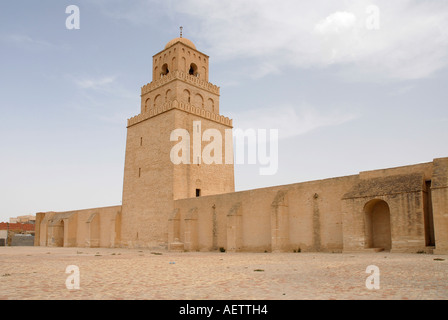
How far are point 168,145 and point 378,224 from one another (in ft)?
54.1

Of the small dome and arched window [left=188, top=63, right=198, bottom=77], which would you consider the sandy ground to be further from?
the small dome

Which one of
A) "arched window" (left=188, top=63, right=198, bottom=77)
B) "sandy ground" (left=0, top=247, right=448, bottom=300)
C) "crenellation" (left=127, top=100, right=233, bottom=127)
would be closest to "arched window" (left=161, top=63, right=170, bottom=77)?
"arched window" (left=188, top=63, right=198, bottom=77)

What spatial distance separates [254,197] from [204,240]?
5.11 m

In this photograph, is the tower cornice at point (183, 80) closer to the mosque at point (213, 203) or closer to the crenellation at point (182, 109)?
the mosque at point (213, 203)

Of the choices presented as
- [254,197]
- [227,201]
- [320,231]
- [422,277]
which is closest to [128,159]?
[227,201]

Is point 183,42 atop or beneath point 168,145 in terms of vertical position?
atop

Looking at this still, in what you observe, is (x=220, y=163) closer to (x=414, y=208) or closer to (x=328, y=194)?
(x=328, y=194)

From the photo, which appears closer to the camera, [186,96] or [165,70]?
[186,96]

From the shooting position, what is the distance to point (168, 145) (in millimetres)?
28688

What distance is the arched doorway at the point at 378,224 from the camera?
16703 millimetres

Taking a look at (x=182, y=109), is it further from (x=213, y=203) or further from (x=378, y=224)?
(x=378, y=224)

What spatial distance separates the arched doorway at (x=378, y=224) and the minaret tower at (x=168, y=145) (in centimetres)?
1435

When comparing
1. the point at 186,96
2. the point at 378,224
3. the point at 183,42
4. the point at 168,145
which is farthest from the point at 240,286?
the point at 183,42

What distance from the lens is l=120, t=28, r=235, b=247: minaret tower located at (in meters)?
28.4
